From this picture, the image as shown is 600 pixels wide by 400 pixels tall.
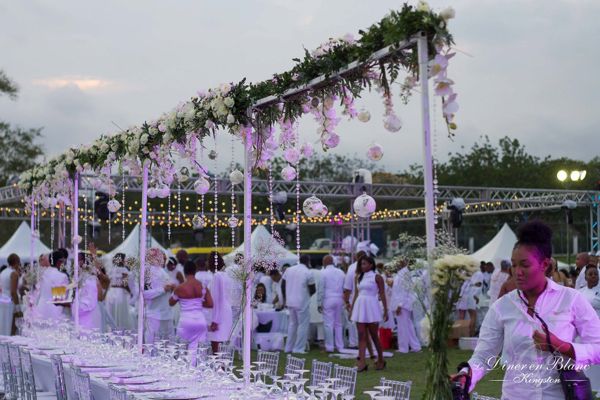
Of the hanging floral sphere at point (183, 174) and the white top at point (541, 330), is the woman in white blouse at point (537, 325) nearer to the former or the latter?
the white top at point (541, 330)

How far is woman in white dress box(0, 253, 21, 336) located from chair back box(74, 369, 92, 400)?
1126cm

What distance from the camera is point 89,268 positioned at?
13.1 meters

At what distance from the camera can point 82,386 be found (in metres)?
7.05

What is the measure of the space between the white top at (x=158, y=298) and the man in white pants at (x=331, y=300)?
357 centimetres

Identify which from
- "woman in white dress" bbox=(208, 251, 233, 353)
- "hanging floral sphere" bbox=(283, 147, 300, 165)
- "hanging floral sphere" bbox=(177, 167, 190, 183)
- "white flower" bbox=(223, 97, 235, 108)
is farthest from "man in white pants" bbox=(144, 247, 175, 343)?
"hanging floral sphere" bbox=(283, 147, 300, 165)

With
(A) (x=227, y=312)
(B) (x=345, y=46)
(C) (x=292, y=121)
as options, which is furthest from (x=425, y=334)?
(A) (x=227, y=312)

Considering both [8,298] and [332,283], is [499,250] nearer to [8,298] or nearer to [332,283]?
[332,283]

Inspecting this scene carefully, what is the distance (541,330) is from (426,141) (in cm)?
132

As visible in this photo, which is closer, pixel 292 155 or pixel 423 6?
pixel 423 6

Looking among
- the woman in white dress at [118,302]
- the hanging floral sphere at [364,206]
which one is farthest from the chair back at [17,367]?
the woman in white dress at [118,302]

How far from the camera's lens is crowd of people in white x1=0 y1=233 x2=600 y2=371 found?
12852 millimetres

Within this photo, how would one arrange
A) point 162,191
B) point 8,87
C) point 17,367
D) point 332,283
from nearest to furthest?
1. point 17,367
2. point 162,191
3. point 332,283
4. point 8,87

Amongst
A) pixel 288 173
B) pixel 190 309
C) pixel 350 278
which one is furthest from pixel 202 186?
pixel 350 278

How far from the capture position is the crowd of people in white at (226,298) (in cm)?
1285
